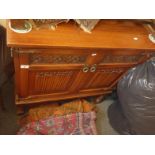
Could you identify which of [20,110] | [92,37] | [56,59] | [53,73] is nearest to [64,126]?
[20,110]

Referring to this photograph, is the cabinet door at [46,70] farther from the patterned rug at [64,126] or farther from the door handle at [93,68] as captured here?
the patterned rug at [64,126]

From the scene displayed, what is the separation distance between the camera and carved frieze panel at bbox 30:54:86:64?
917 mm

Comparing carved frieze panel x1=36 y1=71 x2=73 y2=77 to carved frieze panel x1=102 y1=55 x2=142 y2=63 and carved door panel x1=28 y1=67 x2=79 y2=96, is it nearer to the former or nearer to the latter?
carved door panel x1=28 y1=67 x2=79 y2=96

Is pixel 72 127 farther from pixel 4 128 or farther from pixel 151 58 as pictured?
pixel 151 58

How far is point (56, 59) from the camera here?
97 centimetres

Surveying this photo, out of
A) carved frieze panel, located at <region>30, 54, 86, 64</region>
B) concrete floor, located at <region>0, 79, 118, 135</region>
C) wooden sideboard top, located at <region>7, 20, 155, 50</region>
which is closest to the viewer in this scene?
wooden sideboard top, located at <region>7, 20, 155, 50</region>

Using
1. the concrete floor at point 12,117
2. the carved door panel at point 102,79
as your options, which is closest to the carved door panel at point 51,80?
the carved door panel at point 102,79

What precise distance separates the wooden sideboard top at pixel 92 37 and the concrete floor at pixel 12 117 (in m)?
0.75

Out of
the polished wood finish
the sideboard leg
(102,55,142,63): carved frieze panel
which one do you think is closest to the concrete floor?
the sideboard leg

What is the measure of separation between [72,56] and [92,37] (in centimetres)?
14
